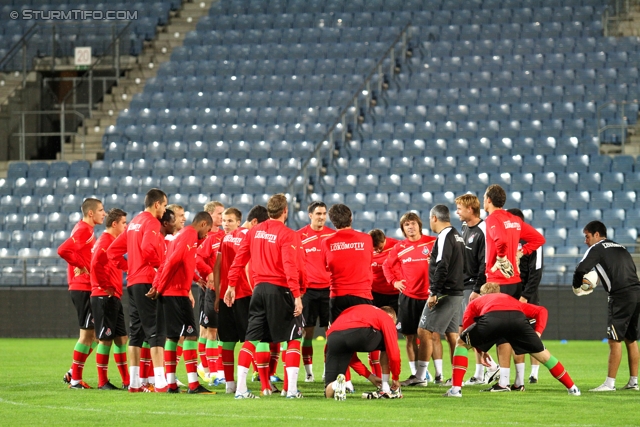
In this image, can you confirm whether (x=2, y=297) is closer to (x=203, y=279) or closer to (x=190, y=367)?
(x=203, y=279)

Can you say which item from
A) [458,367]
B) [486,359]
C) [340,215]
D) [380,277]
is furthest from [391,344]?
[380,277]

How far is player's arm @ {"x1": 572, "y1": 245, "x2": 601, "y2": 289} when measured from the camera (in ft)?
40.3

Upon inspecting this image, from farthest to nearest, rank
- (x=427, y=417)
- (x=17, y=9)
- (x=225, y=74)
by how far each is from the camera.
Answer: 1. (x=17, y=9)
2. (x=225, y=74)
3. (x=427, y=417)

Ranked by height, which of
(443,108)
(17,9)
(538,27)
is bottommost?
(443,108)

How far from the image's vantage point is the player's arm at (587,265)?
40.3ft

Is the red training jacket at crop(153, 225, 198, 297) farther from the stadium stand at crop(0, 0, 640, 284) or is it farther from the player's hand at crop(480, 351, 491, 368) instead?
the stadium stand at crop(0, 0, 640, 284)

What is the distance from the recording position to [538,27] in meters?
28.4

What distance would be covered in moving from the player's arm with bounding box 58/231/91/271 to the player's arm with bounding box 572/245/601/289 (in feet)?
19.7

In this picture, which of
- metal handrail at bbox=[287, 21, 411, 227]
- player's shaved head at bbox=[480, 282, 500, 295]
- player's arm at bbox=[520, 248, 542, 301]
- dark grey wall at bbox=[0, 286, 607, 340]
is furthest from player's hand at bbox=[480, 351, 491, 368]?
metal handrail at bbox=[287, 21, 411, 227]

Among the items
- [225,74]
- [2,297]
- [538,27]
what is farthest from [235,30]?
[2,297]

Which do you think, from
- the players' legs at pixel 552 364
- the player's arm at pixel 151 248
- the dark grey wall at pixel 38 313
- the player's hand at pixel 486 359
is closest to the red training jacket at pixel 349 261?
the player's arm at pixel 151 248

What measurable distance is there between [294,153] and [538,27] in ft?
25.5

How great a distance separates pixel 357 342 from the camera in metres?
10.5

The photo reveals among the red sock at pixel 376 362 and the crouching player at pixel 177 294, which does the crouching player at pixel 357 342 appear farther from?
the crouching player at pixel 177 294
